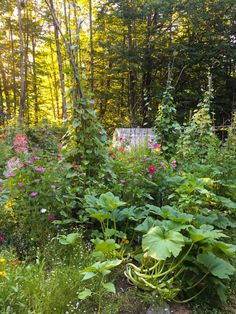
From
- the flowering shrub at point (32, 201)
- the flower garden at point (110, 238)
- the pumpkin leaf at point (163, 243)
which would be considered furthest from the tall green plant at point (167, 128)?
the pumpkin leaf at point (163, 243)

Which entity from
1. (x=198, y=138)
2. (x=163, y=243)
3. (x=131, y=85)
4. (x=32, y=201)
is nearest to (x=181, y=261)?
(x=163, y=243)

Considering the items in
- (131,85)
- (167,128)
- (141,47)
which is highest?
(141,47)

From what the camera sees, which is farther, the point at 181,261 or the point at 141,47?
the point at 141,47

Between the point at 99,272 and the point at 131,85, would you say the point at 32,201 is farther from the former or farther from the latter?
the point at 131,85

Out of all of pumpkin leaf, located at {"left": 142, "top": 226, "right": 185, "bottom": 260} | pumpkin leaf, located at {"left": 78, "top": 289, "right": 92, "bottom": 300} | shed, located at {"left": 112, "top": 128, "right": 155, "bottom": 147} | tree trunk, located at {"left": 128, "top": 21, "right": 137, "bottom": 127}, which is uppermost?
tree trunk, located at {"left": 128, "top": 21, "right": 137, "bottom": 127}

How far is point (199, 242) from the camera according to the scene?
162cm

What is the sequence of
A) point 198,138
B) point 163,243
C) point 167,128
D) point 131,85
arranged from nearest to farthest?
point 163,243 < point 167,128 < point 198,138 < point 131,85

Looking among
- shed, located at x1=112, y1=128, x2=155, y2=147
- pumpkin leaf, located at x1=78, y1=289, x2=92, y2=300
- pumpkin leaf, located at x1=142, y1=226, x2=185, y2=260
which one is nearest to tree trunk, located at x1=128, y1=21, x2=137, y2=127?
shed, located at x1=112, y1=128, x2=155, y2=147

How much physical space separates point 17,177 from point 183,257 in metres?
1.62

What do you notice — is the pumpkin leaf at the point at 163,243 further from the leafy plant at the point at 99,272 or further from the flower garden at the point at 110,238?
the leafy plant at the point at 99,272

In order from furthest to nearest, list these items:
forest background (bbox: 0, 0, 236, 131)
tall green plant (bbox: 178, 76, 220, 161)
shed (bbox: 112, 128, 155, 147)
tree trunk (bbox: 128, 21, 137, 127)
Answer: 1. tree trunk (bbox: 128, 21, 137, 127)
2. forest background (bbox: 0, 0, 236, 131)
3. shed (bbox: 112, 128, 155, 147)
4. tall green plant (bbox: 178, 76, 220, 161)

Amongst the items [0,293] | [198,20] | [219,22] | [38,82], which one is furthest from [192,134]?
[38,82]

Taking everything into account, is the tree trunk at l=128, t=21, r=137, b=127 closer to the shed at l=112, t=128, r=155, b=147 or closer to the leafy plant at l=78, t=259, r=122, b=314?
the shed at l=112, t=128, r=155, b=147

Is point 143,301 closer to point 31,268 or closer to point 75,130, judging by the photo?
point 31,268
